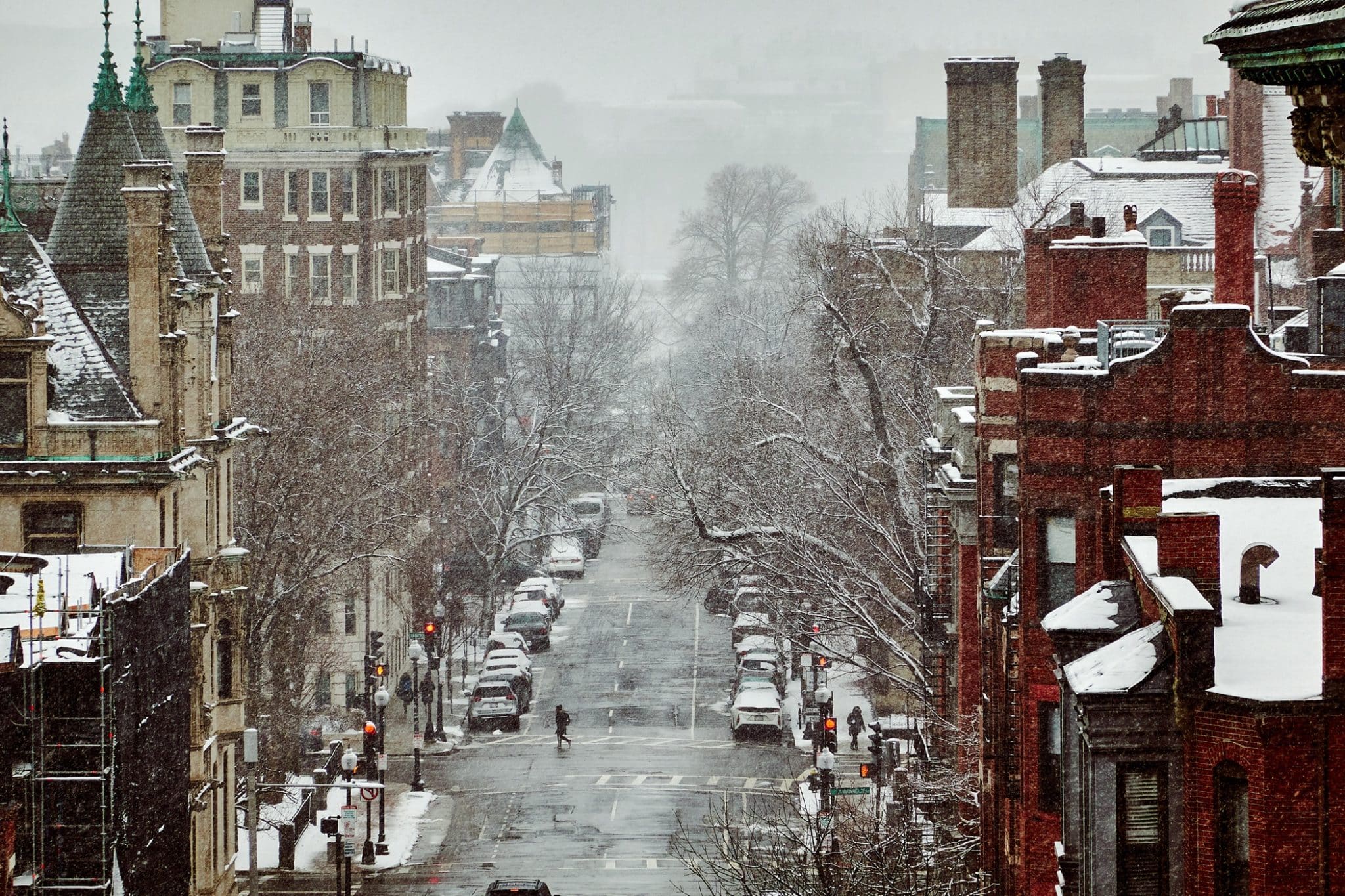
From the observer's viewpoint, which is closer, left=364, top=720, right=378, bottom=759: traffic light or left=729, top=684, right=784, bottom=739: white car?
left=364, top=720, right=378, bottom=759: traffic light

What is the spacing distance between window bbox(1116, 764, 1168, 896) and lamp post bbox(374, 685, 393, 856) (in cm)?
2885

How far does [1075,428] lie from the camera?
92.8 feet

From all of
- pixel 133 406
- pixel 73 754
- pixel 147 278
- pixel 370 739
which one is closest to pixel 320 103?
pixel 370 739

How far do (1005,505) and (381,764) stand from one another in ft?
86.1

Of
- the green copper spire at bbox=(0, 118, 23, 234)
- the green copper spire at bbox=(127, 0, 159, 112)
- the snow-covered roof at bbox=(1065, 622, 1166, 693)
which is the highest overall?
the green copper spire at bbox=(127, 0, 159, 112)

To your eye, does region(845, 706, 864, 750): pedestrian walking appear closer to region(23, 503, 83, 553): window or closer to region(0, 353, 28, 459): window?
region(23, 503, 83, 553): window

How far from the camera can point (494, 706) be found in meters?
64.2

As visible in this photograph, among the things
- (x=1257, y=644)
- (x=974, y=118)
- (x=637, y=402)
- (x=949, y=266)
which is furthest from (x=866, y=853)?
(x=637, y=402)

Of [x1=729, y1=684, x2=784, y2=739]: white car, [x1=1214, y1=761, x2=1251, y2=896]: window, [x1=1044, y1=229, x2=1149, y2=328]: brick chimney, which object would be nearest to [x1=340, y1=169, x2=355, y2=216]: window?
[x1=729, y1=684, x2=784, y2=739]: white car

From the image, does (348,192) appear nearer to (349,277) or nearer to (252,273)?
(349,277)

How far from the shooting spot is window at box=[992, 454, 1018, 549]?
3694 cm

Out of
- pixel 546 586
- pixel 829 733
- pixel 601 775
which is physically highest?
pixel 546 586

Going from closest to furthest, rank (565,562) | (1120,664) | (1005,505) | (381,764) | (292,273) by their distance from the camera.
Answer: (1120,664) → (1005,505) → (381,764) → (292,273) → (565,562)

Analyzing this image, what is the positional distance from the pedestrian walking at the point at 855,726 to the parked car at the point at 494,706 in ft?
31.3
